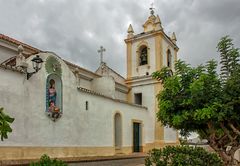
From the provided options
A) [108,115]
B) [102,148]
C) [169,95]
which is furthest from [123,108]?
[169,95]

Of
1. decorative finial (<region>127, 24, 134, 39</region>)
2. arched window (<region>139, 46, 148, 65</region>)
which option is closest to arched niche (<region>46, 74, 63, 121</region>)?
arched window (<region>139, 46, 148, 65</region>)

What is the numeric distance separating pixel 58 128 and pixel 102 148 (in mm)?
4441

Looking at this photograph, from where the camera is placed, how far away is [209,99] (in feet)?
28.5

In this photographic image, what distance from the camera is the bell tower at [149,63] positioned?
2457 centimetres

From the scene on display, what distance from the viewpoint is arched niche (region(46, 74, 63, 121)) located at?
14.2 m

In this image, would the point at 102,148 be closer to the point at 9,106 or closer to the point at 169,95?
the point at 9,106

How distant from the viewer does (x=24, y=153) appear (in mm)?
12812

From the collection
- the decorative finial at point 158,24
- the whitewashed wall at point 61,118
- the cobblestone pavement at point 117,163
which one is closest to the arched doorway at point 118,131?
the whitewashed wall at point 61,118

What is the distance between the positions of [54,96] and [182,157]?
7590 mm

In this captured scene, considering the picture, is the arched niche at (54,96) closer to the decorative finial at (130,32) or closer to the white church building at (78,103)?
the white church building at (78,103)

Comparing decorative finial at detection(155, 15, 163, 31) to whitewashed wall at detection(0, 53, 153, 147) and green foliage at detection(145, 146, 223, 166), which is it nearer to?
whitewashed wall at detection(0, 53, 153, 147)

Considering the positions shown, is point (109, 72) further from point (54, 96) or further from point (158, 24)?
point (54, 96)

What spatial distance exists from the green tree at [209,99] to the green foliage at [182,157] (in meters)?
0.39

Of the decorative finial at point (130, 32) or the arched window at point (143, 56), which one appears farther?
the decorative finial at point (130, 32)
